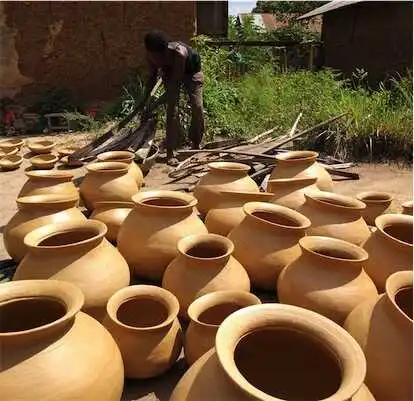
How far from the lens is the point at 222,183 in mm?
3533

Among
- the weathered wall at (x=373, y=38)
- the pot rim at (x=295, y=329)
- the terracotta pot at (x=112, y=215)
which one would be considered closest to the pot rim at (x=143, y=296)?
the pot rim at (x=295, y=329)

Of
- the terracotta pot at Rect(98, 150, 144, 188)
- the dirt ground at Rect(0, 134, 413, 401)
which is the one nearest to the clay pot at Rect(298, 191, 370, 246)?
the dirt ground at Rect(0, 134, 413, 401)

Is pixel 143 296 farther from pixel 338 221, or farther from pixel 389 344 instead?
pixel 338 221

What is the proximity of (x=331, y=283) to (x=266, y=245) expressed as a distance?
23.0 inches

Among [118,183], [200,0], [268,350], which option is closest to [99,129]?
[118,183]

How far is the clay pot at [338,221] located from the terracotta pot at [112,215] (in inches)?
55.8

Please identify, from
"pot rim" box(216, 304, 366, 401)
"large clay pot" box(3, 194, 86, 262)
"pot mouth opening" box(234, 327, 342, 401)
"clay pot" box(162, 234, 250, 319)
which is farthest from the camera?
"large clay pot" box(3, 194, 86, 262)

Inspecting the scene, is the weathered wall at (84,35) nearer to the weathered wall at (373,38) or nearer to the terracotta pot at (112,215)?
the weathered wall at (373,38)

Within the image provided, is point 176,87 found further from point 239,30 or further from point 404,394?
point 239,30

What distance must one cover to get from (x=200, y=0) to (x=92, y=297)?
1395cm

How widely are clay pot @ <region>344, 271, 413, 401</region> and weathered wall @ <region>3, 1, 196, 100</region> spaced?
313 inches

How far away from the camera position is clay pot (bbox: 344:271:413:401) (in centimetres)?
162

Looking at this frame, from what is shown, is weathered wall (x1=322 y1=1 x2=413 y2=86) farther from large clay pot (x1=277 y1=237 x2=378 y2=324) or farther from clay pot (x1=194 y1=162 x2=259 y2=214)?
large clay pot (x1=277 y1=237 x2=378 y2=324)

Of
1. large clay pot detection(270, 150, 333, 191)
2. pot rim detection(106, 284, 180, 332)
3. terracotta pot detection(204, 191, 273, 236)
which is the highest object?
large clay pot detection(270, 150, 333, 191)
